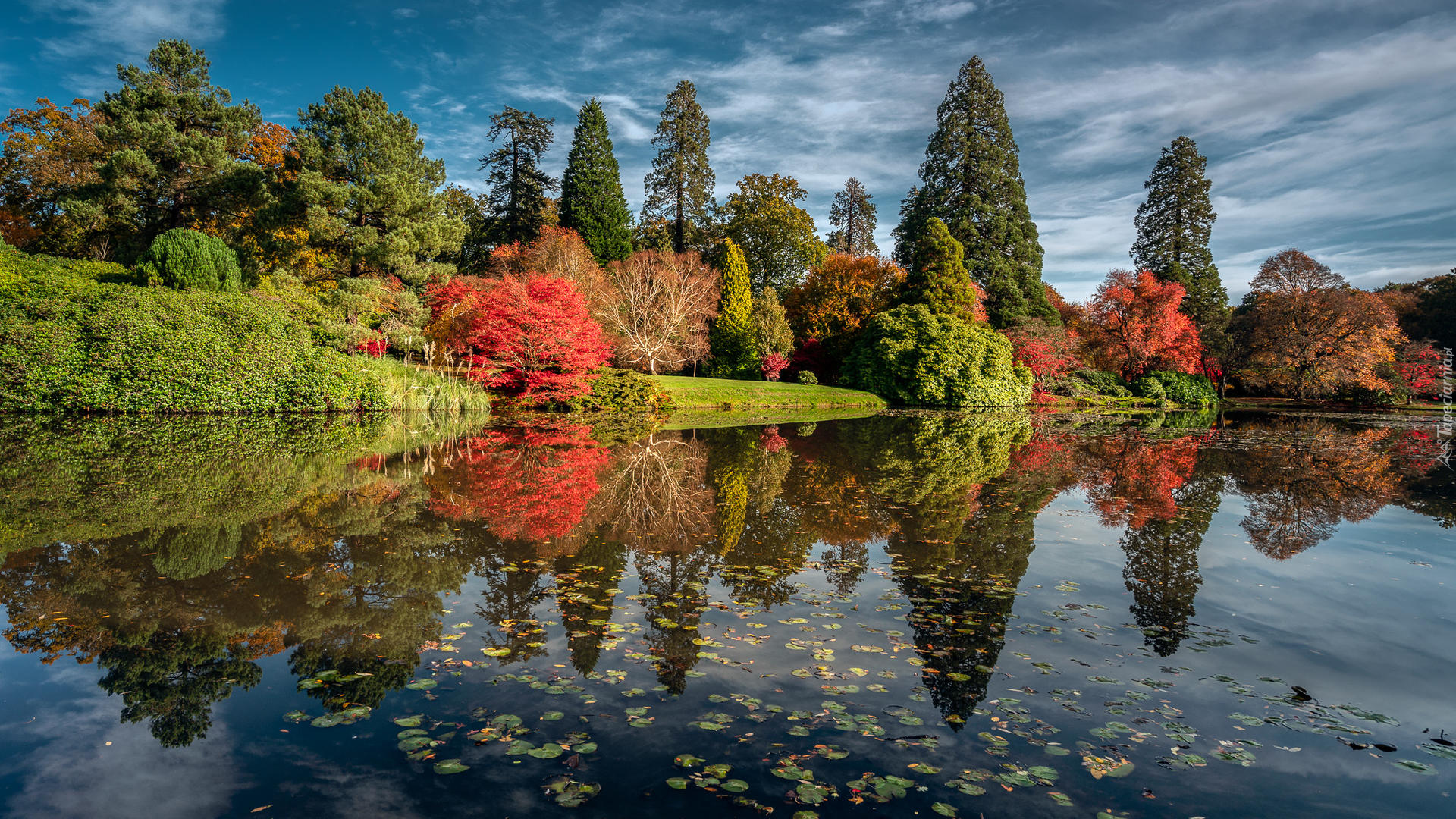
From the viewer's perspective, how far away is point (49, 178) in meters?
25.4

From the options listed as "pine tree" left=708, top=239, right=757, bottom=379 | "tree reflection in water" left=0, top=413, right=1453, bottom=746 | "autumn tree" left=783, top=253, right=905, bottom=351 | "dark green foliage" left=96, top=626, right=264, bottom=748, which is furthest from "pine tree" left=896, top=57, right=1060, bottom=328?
"dark green foliage" left=96, top=626, right=264, bottom=748

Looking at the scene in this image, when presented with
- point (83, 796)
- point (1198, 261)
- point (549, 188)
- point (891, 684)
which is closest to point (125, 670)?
point (83, 796)

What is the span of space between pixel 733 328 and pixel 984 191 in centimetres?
1606

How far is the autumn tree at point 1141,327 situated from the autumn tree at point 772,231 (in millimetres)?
16796

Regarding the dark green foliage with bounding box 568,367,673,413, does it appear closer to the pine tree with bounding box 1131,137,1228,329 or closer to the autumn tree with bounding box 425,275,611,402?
the autumn tree with bounding box 425,275,611,402

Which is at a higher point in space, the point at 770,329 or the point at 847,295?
the point at 847,295

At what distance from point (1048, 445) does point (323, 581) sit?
14.5 metres

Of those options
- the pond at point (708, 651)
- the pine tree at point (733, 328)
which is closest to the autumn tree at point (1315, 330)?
the pine tree at point (733, 328)

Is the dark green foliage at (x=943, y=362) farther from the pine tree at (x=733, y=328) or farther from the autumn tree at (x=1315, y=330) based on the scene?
the autumn tree at (x=1315, y=330)

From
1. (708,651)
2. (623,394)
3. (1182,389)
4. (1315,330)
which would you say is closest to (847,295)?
(623,394)

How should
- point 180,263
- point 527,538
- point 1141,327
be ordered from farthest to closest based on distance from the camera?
point 1141,327 < point 180,263 < point 527,538

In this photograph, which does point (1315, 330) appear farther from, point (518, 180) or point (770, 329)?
point (518, 180)

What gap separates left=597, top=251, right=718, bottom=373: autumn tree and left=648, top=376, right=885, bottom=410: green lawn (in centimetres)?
213

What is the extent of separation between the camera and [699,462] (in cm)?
1096
